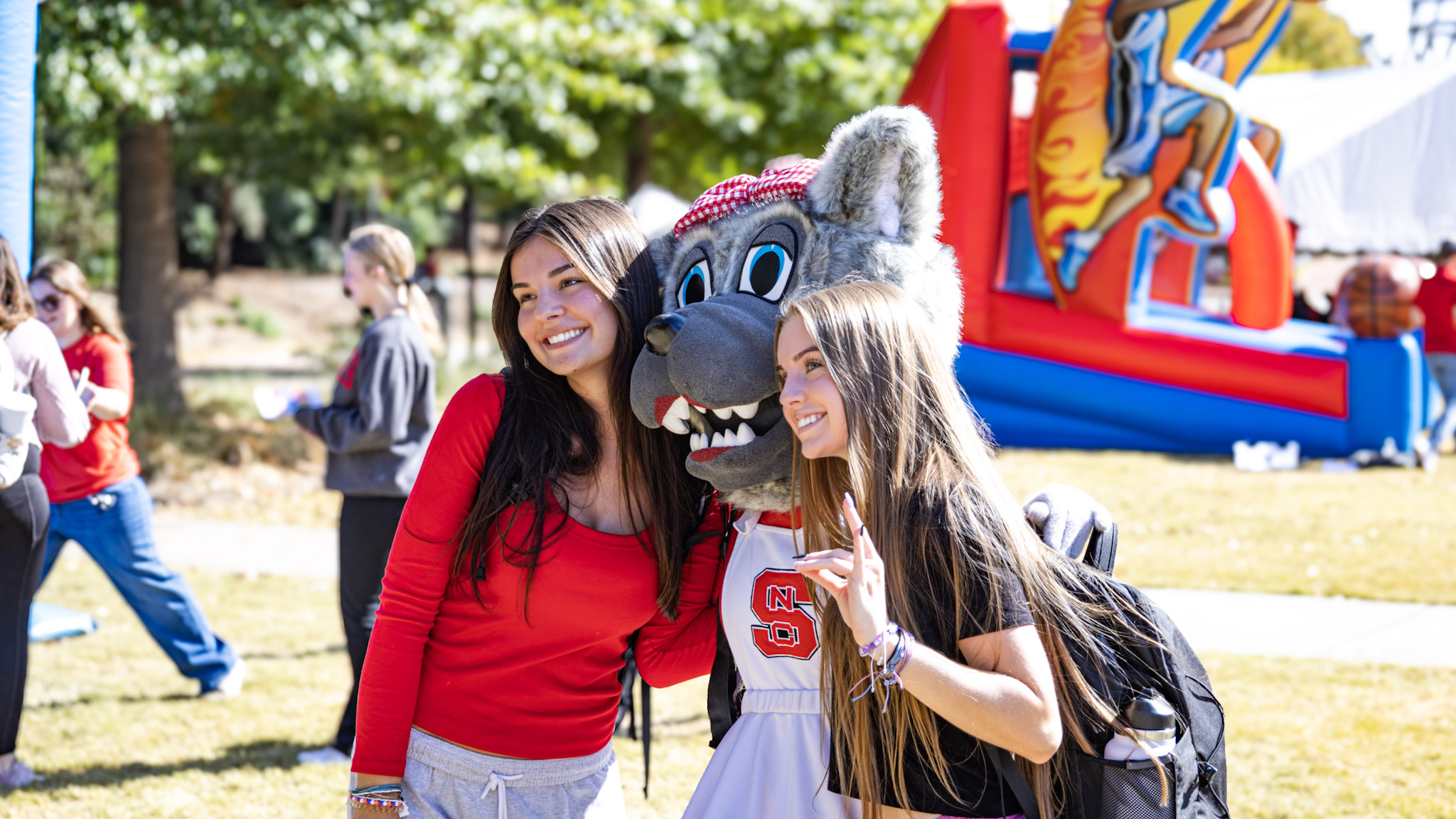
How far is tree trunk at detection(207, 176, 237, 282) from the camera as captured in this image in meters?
29.4

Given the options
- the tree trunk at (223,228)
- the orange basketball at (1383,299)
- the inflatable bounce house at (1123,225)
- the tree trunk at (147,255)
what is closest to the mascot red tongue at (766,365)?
the inflatable bounce house at (1123,225)

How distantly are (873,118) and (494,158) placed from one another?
328 inches

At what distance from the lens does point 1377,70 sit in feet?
47.0

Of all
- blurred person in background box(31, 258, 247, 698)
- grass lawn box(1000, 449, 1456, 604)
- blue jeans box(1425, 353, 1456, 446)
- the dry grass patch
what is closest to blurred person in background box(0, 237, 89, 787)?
blurred person in background box(31, 258, 247, 698)

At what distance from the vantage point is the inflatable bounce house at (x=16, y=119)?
397cm

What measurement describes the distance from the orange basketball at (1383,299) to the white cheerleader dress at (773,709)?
971cm

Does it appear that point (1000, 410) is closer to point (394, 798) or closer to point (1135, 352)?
point (1135, 352)

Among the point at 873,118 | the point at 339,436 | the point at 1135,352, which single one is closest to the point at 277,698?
the point at 339,436

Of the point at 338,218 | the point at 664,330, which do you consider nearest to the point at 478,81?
the point at 664,330

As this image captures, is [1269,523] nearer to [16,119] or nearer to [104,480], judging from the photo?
[104,480]

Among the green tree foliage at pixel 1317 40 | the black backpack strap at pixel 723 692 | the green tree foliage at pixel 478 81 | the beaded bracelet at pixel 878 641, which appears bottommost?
the black backpack strap at pixel 723 692

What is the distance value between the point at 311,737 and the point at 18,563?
130cm

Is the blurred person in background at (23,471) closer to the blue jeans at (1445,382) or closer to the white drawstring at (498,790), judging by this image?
the white drawstring at (498,790)

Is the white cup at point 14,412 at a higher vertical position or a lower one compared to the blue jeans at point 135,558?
higher
